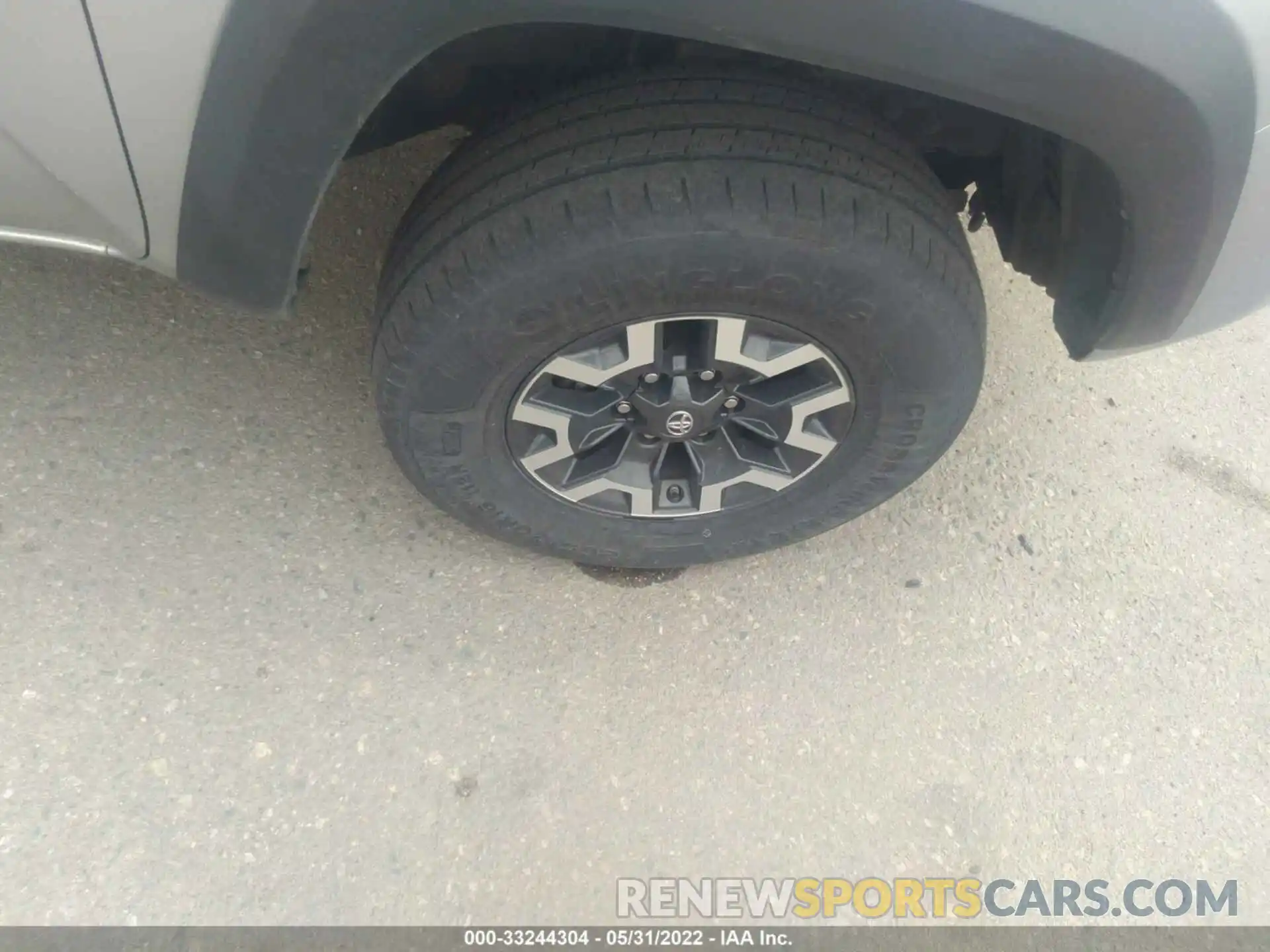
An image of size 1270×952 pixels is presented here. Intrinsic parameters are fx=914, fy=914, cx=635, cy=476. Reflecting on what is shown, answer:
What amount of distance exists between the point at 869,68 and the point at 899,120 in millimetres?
451

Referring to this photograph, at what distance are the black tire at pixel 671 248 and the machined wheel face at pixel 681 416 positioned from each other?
4cm

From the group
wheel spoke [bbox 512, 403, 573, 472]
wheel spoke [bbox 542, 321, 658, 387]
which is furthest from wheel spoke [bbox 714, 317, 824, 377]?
wheel spoke [bbox 512, 403, 573, 472]

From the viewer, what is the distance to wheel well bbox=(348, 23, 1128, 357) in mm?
1310

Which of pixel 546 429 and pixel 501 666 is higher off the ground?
pixel 546 429

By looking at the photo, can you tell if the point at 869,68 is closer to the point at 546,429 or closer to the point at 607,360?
the point at 607,360

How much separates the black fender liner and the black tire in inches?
8.6

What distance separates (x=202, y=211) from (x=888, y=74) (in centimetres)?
88

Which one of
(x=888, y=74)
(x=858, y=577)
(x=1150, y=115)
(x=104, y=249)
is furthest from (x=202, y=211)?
(x=858, y=577)

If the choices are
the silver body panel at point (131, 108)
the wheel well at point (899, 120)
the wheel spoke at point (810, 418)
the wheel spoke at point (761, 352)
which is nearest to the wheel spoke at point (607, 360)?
the wheel spoke at point (761, 352)

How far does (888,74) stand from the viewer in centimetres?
107

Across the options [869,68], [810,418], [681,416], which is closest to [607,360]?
[681,416]

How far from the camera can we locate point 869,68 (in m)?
1.07

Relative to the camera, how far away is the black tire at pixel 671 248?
50.0 inches

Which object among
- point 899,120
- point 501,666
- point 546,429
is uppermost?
point 899,120
